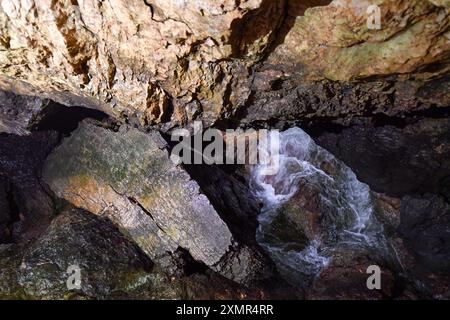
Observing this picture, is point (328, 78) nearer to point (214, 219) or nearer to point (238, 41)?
point (238, 41)

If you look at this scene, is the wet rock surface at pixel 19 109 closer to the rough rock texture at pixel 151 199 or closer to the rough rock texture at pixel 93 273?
the rough rock texture at pixel 151 199

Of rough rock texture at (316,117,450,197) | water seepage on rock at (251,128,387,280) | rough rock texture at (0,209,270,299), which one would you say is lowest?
rough rock texture at (0,209,270,299)

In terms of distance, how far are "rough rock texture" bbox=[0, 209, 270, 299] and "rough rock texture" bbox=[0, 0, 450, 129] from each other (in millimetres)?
2147

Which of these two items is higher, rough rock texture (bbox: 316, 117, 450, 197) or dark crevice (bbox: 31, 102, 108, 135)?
dark crevice (bbox: 31, 102, 108, 135)

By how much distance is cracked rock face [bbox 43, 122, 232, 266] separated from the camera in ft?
Answer: 16.0

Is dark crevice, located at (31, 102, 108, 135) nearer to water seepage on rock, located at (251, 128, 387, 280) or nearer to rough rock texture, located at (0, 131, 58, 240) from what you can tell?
rough rock texture, located at (0, 131, 58, 240)

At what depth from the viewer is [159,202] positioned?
506 cm

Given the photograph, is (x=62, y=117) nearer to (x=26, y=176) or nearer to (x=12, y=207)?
(x=26, y=176)

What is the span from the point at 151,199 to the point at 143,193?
165 millimetres

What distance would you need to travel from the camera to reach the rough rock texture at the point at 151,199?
486 centimetres

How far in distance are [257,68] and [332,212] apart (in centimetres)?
341

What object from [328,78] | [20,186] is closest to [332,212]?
[328,78]

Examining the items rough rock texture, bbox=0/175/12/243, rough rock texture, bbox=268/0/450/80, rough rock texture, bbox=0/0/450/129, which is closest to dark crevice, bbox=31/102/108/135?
rough rock texture, bbox=0/0/450/129

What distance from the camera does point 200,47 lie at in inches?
145
